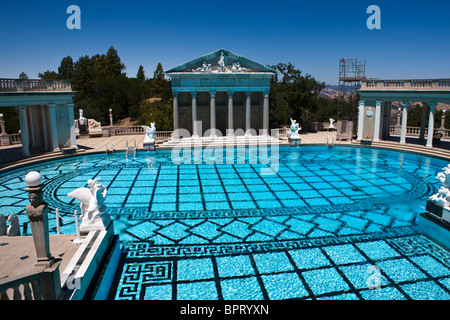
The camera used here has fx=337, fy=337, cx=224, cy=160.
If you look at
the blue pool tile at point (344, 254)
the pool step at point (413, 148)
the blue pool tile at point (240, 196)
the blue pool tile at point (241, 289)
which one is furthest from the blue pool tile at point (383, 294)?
the pool step at point (413, 148)

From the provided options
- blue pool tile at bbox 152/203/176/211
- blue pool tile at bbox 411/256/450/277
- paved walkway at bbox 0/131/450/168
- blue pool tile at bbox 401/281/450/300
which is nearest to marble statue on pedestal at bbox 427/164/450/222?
blue pool tile at bbox 411/256/450/277

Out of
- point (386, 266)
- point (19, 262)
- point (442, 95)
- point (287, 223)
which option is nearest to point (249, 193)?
point (287, 223)

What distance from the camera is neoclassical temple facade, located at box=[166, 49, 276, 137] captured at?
27.7 meters

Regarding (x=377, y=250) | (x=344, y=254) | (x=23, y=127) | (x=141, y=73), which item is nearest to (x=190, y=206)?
(x=344, y=254)

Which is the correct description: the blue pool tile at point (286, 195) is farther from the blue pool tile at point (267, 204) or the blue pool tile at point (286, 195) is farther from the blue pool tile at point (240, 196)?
the blue pool tile at point (240, 196)

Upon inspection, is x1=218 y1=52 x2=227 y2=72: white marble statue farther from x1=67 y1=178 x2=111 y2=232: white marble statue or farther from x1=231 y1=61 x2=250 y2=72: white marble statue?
x1=67 y1=178 x2=111 y2=232: white marble statue

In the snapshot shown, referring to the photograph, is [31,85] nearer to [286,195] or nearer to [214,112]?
[214,112]

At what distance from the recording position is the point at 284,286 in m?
7.84

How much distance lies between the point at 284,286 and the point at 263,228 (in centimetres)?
336

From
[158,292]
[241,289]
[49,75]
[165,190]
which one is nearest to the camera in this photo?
[158,292]

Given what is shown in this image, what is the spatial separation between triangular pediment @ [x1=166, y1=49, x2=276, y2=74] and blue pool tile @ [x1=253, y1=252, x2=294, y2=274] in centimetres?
2104

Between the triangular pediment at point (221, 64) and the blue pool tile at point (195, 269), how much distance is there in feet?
68.9

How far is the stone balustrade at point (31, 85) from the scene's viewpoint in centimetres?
1980
